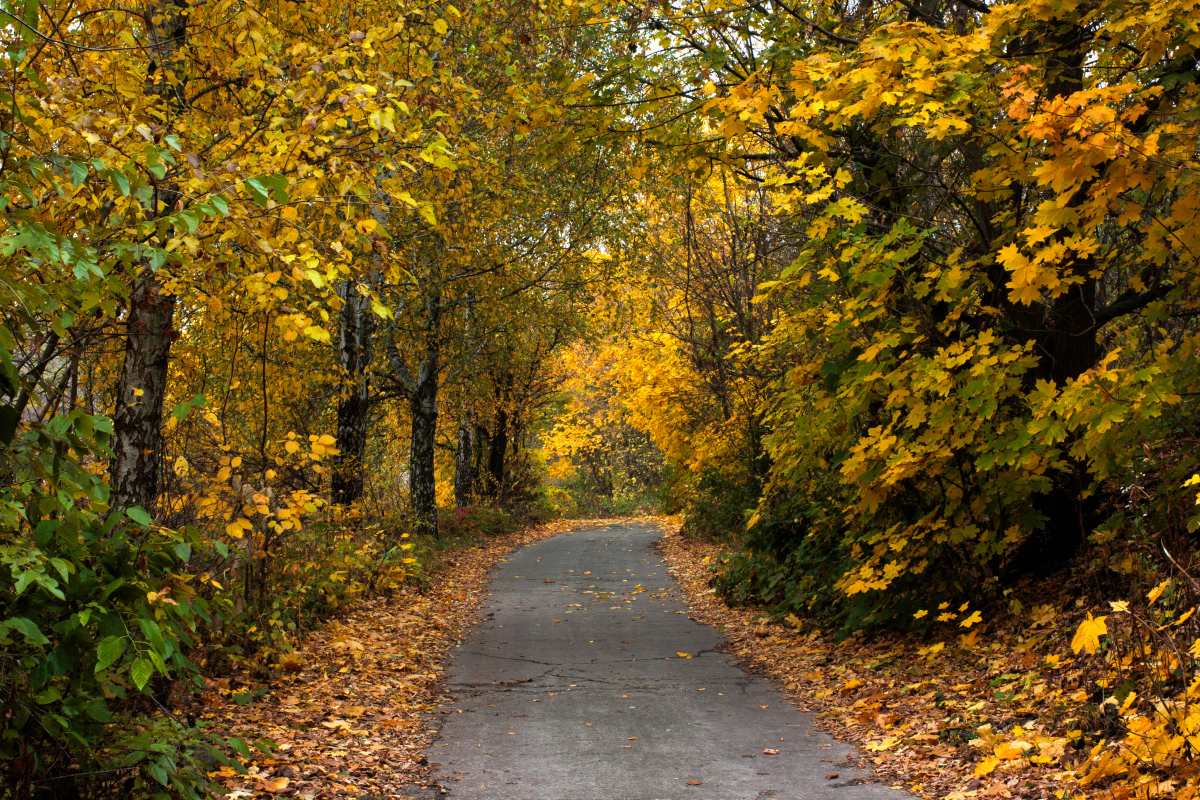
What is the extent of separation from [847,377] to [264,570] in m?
5.26

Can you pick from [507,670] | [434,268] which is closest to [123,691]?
[507,670]

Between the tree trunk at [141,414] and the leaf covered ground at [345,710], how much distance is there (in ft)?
5.33

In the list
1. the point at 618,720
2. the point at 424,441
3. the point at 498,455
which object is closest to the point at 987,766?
the point at 618,720

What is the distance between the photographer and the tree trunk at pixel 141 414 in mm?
6363

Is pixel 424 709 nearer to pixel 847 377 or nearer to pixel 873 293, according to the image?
pixel 847 377

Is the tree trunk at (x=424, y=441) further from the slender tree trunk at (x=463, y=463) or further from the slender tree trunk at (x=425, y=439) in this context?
the slender tree trunk at (x=463, y=463)

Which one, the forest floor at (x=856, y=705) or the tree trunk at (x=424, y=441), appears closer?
the forest floor at (x=856, y=705)

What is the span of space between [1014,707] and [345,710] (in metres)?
4.61

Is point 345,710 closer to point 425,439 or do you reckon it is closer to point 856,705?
point 856,705

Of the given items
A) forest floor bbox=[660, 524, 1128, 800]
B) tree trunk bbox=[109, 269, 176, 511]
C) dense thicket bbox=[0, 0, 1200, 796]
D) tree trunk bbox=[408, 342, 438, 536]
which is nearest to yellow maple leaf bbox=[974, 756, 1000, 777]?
forest floor bbox=[660, 524, 1128, 800]

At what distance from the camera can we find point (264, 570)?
288 inches

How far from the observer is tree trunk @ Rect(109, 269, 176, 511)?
6.36 metres

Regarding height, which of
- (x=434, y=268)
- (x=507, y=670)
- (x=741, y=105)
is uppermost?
(x=434, y=268)

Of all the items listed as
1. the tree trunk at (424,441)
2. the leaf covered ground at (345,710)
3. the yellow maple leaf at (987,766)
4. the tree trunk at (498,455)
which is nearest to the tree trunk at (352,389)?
the leaf covered ground at (345,710)
